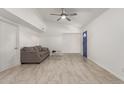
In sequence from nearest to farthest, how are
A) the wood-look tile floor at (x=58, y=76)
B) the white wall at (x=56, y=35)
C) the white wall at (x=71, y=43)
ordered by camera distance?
the wood-look tile floor at (x=58, y=76)
the white wall at (x=56, y=35)
the white wall at (x=71, y=43)

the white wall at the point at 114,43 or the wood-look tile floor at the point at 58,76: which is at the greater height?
the white wall at the point at 114,43

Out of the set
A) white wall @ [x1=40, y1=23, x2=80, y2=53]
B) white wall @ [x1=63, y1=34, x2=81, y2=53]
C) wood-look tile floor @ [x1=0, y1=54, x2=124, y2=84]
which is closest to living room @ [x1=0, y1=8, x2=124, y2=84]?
wood-look tile floor @ [x1=0, y1=54, x2=124, y2=84]

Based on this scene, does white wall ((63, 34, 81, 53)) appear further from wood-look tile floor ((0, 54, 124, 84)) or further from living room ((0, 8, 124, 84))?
wood-look tile floor ((0, 54, 124, 84))

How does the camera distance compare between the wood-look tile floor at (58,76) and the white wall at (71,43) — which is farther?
the white wall at (71,43)

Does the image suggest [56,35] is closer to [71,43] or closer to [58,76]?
[71,43]

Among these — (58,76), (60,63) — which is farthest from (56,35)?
(58,76)

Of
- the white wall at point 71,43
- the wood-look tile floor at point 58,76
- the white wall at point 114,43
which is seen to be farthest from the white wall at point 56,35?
the wood-look tile floor at point 58,76

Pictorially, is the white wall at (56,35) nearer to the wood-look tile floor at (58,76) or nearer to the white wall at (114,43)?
the white wall at (114,43)
